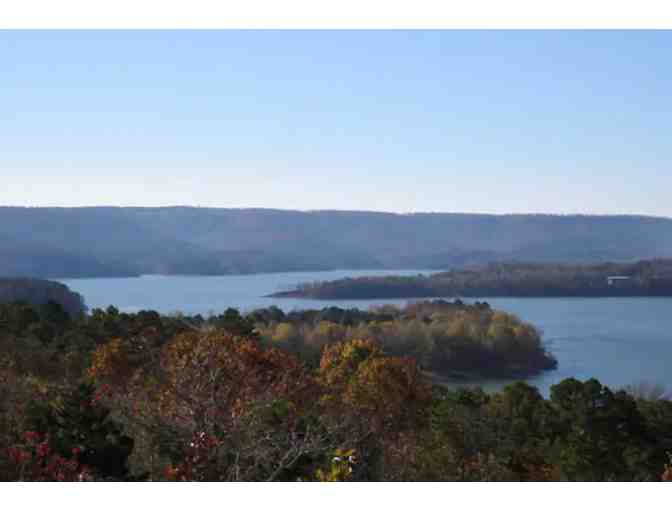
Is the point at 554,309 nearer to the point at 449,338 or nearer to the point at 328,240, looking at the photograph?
the point at 449,338

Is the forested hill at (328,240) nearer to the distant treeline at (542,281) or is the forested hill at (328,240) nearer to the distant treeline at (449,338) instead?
the distant treeline at (542,281)

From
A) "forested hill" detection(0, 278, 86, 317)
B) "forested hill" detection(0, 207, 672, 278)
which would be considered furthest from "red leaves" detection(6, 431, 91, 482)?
"forested hill" detection(0, 207, 672, 278)

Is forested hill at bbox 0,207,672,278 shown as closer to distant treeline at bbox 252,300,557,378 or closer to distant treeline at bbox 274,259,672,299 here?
distant treeline at bbox 274,259,672,299

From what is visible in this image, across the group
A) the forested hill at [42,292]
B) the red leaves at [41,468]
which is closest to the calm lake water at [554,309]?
the forested hill at [42,292]

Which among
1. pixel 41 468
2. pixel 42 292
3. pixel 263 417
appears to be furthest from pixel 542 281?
pixel 41 468
